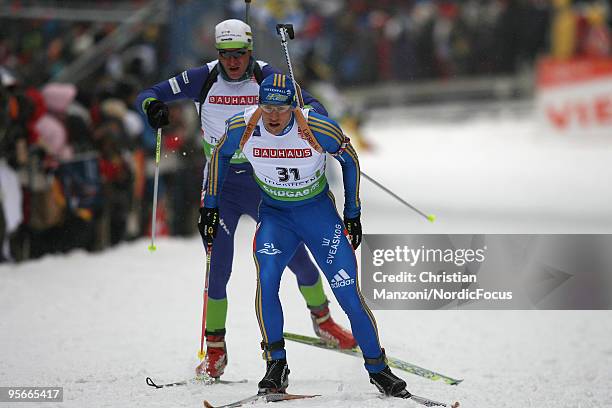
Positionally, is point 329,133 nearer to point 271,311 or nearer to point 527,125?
point 271,311

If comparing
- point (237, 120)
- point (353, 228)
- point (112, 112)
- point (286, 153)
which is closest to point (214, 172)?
point (237, 120)

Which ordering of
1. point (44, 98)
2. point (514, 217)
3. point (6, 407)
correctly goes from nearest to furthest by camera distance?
1. point (6, 407)
2. point (44, 98)
3. point (514, 217)

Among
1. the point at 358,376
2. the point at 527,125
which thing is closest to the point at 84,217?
the point at 358,376

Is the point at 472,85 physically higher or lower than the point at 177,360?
higher

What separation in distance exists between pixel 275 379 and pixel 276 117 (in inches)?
59.8

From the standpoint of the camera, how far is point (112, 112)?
11.7 metres

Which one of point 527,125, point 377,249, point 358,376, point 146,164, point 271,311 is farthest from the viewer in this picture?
point 527,125

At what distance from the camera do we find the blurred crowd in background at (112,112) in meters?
10.6

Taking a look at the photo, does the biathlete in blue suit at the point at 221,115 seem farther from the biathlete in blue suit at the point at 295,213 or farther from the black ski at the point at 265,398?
the black ski at the point at 265,398

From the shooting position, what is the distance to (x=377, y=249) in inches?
301

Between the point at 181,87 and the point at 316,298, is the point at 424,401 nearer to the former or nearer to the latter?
the point at 316,298

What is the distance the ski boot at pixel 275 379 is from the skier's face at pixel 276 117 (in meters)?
1.35

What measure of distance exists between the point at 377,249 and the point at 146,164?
5.60 m

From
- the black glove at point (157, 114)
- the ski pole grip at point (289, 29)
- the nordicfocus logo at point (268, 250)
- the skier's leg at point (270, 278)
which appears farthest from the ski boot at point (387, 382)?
the ski pole grip at point (289, 29)
